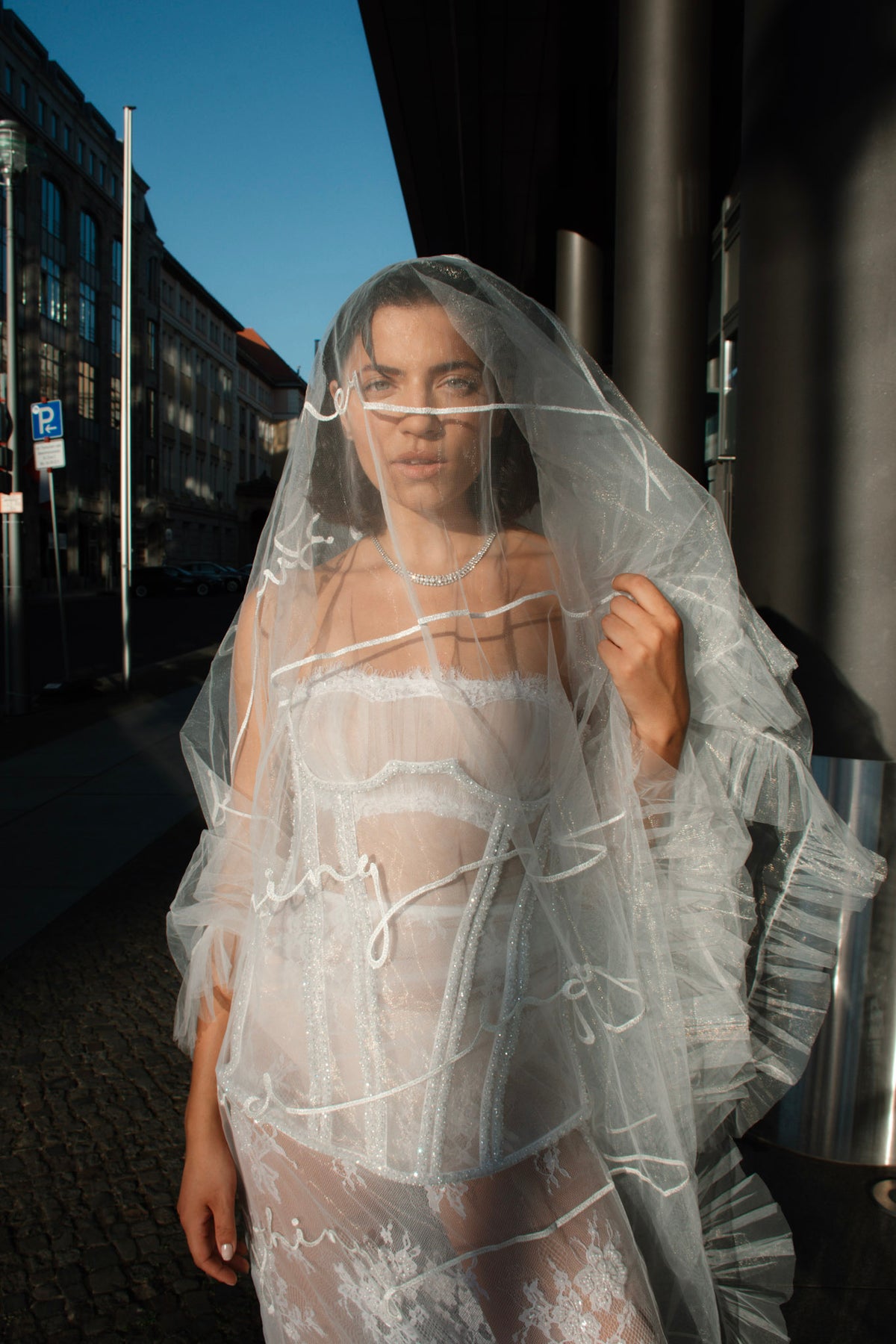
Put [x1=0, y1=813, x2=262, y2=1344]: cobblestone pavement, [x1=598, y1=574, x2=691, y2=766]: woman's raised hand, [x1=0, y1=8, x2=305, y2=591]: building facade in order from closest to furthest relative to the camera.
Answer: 1. [x1=598, y1=574, x2=691, y2=766]: woman's raised hand
2. [x1=0, y1=813, x2=262, y2=1344]: cobblestone pavement
3. [x1=0, y1=8, x2=305, y2=591]: building facade

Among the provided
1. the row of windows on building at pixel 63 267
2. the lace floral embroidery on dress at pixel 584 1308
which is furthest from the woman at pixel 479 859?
the row of windows on building at pixel 63 267

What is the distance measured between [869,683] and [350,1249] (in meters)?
1.68

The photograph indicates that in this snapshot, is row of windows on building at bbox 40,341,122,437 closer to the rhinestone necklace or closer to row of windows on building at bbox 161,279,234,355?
row of windows on building at bbox 161,279,234,355

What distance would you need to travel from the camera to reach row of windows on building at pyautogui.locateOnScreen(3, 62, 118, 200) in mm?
35219

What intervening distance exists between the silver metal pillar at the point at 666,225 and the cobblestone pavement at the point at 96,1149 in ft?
8.83

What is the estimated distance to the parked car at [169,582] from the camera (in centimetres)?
3925

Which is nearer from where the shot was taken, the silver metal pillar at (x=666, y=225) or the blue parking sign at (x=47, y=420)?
the silver metal pillar at (x=666, y=225)

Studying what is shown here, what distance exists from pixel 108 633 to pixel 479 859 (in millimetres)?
20080

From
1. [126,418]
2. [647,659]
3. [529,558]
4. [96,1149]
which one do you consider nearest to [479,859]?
[647,659]

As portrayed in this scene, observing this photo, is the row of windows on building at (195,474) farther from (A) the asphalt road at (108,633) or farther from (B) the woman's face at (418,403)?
(B) the woman's face at (418,403)

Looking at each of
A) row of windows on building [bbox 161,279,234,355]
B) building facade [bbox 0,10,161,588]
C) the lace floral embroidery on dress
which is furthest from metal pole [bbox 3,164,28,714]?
row of windows on building [bbox 161,279,234,355]

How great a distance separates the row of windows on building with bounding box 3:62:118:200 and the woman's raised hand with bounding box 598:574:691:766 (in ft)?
139

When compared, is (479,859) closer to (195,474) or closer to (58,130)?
(58,130)

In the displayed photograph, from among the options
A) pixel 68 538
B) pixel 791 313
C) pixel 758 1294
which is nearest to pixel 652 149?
pixel 791 313
